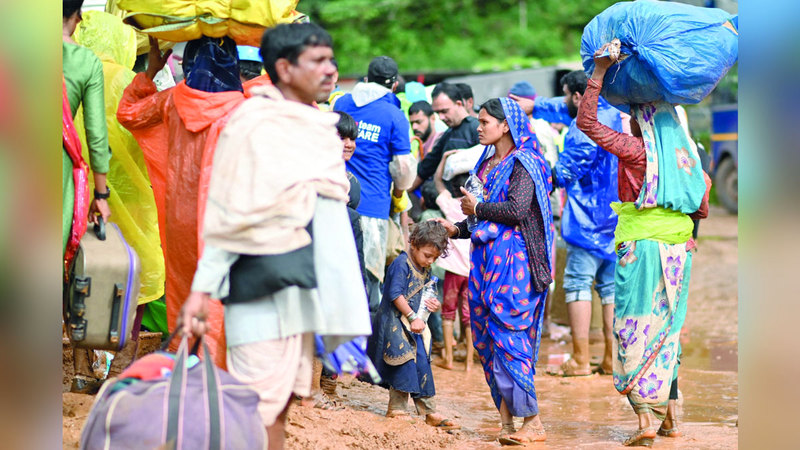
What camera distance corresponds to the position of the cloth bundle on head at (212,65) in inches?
200

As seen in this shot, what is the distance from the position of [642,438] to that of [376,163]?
9.22ft

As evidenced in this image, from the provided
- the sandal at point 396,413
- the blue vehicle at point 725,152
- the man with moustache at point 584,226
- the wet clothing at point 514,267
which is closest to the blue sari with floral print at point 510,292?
the wet clothing at point 514,267

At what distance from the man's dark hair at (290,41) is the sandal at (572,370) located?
5101 mm

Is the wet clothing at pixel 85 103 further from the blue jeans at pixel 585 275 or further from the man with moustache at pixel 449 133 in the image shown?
the blue jeans at pixel 585 275

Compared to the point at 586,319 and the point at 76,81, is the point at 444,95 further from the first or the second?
the point at 76,81

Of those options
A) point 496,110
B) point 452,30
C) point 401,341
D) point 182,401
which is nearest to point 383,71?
point 496,110

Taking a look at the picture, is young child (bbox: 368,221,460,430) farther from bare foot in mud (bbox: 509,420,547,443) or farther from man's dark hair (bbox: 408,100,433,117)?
man's dark hair (bbox: 408,100,433,117)

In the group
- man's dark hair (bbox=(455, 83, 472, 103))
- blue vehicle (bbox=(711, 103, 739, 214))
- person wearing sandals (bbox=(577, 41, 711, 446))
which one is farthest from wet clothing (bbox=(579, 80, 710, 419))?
blue vehicle (bbox=(711, 103, 739, 214))

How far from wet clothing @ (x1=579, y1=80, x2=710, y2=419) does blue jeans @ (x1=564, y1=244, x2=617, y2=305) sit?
2.26 meters

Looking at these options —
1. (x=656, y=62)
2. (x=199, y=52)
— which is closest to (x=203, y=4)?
(x=199, y=52)

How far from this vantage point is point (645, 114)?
6129 millimetres

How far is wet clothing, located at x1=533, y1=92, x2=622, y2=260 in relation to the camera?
8.23m

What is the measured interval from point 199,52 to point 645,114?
8.78 feet

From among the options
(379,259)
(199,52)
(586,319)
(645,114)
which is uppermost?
(199,52)
